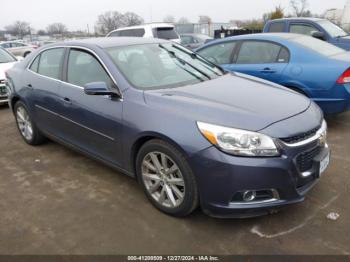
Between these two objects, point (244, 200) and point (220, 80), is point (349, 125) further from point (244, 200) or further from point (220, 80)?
point (244, 200)

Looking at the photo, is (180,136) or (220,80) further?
(220,80)

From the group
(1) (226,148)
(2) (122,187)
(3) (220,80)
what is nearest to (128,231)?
(2) (122,187)

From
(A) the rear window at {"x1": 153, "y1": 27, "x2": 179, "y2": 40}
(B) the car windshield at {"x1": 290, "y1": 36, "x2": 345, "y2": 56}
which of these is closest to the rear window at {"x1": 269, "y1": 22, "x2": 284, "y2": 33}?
(B) the car windshield at {"x1": 290, "y1": 36, "x2": 345, "y2": 56}

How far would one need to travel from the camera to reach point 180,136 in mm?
2686

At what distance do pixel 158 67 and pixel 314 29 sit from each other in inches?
250

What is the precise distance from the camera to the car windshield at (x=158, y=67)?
3347 mm

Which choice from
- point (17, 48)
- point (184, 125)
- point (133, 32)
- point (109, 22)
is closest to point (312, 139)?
point (184, 125)

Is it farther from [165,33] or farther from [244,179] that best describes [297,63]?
[165,33]

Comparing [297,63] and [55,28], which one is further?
[55,28]

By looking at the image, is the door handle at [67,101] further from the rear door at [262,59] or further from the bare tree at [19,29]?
the bare tree at [19,29]

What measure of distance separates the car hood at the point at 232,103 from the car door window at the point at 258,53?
207 centimetres

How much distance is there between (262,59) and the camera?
549 cm

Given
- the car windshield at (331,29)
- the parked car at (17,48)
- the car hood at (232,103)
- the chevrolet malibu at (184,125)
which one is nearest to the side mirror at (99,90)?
the chevrolet malibu at (184,125)

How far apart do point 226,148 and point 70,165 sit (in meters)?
2.48
